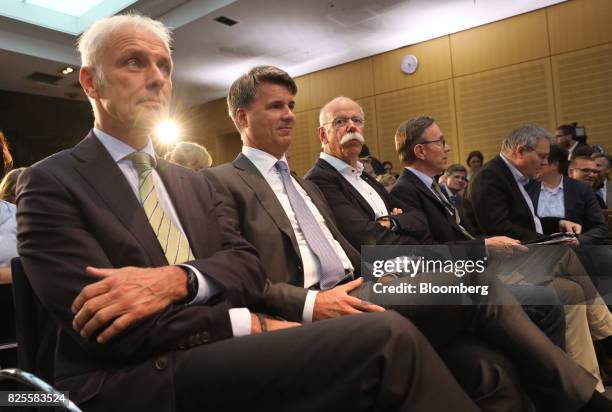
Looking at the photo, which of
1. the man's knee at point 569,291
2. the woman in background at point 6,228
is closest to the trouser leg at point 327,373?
the woman in background at point 6,228

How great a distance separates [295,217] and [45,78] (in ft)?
25.1

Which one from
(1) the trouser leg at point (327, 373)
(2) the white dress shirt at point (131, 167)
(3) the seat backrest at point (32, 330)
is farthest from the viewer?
(2) the white dress shirt at point (131, 167)

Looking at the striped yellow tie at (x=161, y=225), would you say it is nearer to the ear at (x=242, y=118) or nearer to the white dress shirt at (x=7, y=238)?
the ear at (x=242, y=118)

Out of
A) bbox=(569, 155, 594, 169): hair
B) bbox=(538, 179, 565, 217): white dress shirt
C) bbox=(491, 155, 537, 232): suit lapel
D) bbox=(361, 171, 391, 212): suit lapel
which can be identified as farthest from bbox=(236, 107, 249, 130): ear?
bbox=(569, 155, 594, 169): hair

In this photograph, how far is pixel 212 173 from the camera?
1839mm

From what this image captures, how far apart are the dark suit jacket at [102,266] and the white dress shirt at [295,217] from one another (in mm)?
480

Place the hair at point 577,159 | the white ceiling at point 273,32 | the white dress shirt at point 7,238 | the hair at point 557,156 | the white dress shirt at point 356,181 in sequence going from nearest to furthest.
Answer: the white dress shirt at point 7,238
the white dress shirt at point 356,181
the hair at point 557,156
the hair at point 577,159
the white ceiling at point 273,32

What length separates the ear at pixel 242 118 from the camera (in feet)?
6.78

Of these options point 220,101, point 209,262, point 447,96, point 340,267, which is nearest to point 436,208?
point 340,267

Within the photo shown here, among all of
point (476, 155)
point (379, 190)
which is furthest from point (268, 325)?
point (476, 155)

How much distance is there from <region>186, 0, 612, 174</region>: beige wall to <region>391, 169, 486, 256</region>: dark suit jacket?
16.0ft

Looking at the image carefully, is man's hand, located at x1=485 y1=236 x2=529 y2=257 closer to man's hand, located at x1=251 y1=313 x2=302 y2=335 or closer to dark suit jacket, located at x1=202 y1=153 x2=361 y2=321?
dark suit jacket, located at x1=202 y1=153 x2=361 y2=321

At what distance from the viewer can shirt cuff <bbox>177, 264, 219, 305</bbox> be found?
1107 millimetres

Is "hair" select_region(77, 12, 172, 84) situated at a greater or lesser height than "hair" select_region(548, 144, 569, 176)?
greater
